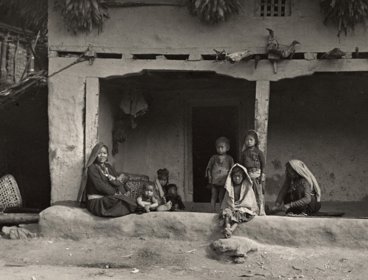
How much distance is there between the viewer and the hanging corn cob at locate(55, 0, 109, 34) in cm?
Answer: 876

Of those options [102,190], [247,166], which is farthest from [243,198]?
[102,190]

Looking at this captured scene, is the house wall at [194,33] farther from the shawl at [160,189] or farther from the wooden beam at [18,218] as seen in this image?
the wooden beam at [18,218]

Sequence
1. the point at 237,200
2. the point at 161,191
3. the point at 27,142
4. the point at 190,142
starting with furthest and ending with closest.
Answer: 1. the point at 27,142
2. the point at 190,142
3. the point at 161,191
4. the point at 237,200

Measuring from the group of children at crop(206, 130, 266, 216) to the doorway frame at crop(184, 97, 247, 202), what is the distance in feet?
4.40

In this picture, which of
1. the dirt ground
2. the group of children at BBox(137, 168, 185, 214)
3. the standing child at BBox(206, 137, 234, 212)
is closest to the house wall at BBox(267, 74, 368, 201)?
the standing child at BBox(206, 137, 234, 212)

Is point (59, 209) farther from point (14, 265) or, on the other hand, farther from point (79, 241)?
point (14, 265)

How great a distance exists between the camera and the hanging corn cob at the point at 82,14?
8.76 metres

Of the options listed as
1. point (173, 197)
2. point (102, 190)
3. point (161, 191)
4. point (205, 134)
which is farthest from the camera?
point (205, 134)

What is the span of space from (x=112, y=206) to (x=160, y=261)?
123 centimetres

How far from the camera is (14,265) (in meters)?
7.50

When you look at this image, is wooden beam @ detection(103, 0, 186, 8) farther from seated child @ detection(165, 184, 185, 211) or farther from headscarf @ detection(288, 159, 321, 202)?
headscarf @ detection(288, 159, 321, 202)

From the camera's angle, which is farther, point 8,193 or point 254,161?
point 8,193

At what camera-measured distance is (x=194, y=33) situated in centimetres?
889

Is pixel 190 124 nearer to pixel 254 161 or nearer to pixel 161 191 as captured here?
pixel 161 191
